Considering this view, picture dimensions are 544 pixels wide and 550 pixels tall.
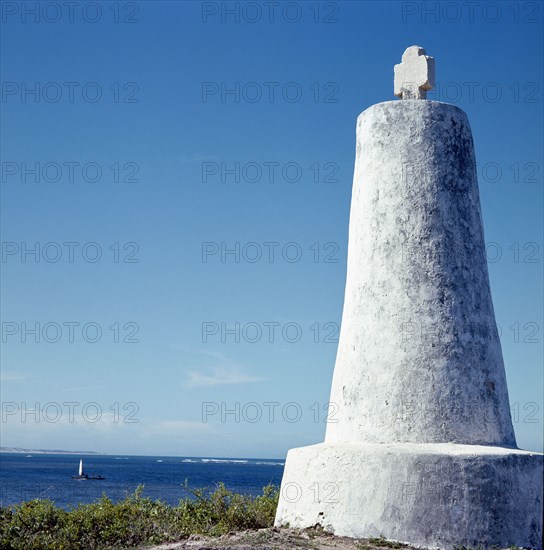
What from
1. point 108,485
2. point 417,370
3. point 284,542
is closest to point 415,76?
Result: point 417,370

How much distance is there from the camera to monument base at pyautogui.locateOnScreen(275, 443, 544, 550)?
29.1 feet

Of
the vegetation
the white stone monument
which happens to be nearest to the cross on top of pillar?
the white stone monument

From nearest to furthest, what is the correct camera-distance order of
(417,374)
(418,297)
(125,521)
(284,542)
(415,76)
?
(284,542) → (417,374) → (418,297) → (415,76) → (125,521)

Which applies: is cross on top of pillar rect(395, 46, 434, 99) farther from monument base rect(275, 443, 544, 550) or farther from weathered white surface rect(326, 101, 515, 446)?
monument base rect(275, 443, 544, 550)

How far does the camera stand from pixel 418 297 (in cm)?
987

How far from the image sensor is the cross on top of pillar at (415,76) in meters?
10.8

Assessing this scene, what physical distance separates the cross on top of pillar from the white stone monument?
0.06 ft

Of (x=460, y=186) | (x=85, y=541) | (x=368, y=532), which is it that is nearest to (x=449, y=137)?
(x=460, y=186)

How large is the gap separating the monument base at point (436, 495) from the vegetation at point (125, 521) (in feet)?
6.82

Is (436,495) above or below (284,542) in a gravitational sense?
above

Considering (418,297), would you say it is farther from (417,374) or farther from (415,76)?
(415,76)

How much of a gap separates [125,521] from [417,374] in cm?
465

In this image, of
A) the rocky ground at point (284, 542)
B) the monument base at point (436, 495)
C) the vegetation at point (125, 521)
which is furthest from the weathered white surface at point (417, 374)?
the vegetation at point (125, 521)

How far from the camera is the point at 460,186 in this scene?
10383mm
